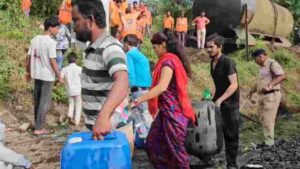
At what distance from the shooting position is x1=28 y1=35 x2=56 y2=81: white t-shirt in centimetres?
816

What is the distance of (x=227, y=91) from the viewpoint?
6512mm

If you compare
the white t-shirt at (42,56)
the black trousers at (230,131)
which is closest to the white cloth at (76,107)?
the white t-shirt at (42,56)

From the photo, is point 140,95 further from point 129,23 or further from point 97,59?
point 129,23

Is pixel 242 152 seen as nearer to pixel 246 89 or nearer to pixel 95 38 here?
pixel 95 38

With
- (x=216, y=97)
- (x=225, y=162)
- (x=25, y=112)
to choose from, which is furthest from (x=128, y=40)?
(x=25, y=112)

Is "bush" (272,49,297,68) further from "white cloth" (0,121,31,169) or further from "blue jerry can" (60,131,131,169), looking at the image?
"blue jerry can" (60,131,131,169)

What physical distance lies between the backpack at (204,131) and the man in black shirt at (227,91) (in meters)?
0.17

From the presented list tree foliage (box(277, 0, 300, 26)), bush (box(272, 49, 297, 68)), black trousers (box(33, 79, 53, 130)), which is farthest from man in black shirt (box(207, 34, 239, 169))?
tree foliage (box(277, 0, 300, 26))

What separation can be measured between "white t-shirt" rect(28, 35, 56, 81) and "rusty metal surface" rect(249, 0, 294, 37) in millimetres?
12214

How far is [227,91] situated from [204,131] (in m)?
0.57

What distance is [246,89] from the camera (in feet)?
48.3

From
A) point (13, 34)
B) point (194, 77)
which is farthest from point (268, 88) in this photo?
point (13, 34)

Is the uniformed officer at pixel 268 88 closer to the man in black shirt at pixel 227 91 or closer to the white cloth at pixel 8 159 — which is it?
the man in black shirt at pixel 227 91

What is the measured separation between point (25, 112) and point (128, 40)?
3.37 metres
